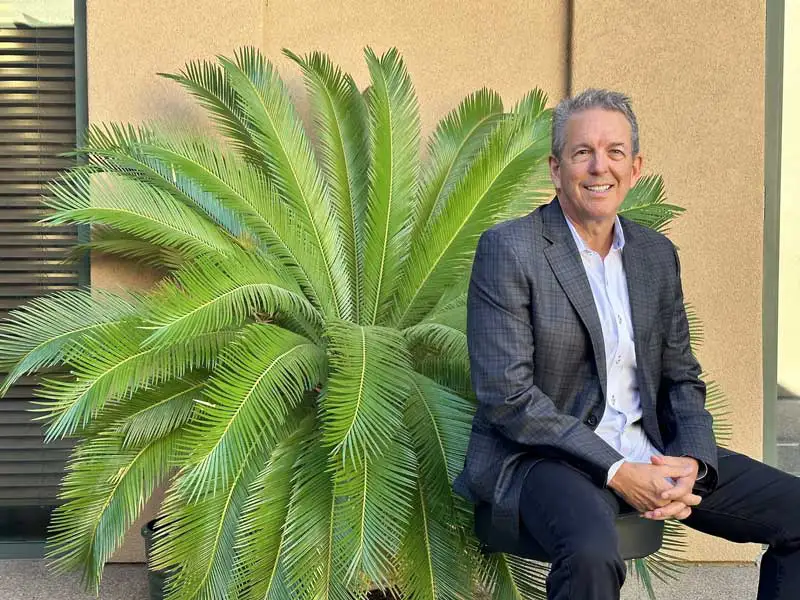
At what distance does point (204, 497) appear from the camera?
11.0 feet

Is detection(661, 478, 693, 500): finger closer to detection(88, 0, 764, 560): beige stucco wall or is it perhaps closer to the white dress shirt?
the white dress shirt

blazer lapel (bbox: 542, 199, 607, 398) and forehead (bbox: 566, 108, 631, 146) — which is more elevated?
forehead (bbox: 566, 108, 631, 146)

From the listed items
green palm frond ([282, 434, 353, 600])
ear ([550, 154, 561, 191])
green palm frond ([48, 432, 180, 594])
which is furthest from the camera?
green palm frond ([48, 432, 180, 594])

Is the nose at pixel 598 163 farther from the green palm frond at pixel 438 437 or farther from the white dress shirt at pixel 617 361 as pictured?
the green palm frond at pixel 438 437

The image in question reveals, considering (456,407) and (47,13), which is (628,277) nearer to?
(456,407)

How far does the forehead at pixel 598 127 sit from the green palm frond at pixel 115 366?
1619 mm

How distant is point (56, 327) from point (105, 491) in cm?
67

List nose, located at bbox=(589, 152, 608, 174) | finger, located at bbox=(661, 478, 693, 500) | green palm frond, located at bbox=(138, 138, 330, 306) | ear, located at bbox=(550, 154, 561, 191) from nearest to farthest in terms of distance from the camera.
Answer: finger, located at bbox=(661, 478, 693, 500) → nose, located at bbox=(589, 152, 608, 174) → ear, located at bbox=(550, 154, 561, 191) → green palm frond, located at bbox=(138, 138, 330, 306)

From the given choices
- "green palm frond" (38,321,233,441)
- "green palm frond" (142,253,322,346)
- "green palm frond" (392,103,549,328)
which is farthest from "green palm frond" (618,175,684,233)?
"green palm frond" (38,321,233,441)

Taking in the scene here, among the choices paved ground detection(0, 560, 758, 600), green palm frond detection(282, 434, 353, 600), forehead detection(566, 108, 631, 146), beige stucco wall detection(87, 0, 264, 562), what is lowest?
paved ground detection(0, 560, 758, 600)

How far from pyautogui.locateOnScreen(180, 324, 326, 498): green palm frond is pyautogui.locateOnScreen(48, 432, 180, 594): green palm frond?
252 mm

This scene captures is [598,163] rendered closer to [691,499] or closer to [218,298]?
[691,499]

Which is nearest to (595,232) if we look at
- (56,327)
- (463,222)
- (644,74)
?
(463,222)

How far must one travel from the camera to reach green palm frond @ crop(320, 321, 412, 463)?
9.66 feet
